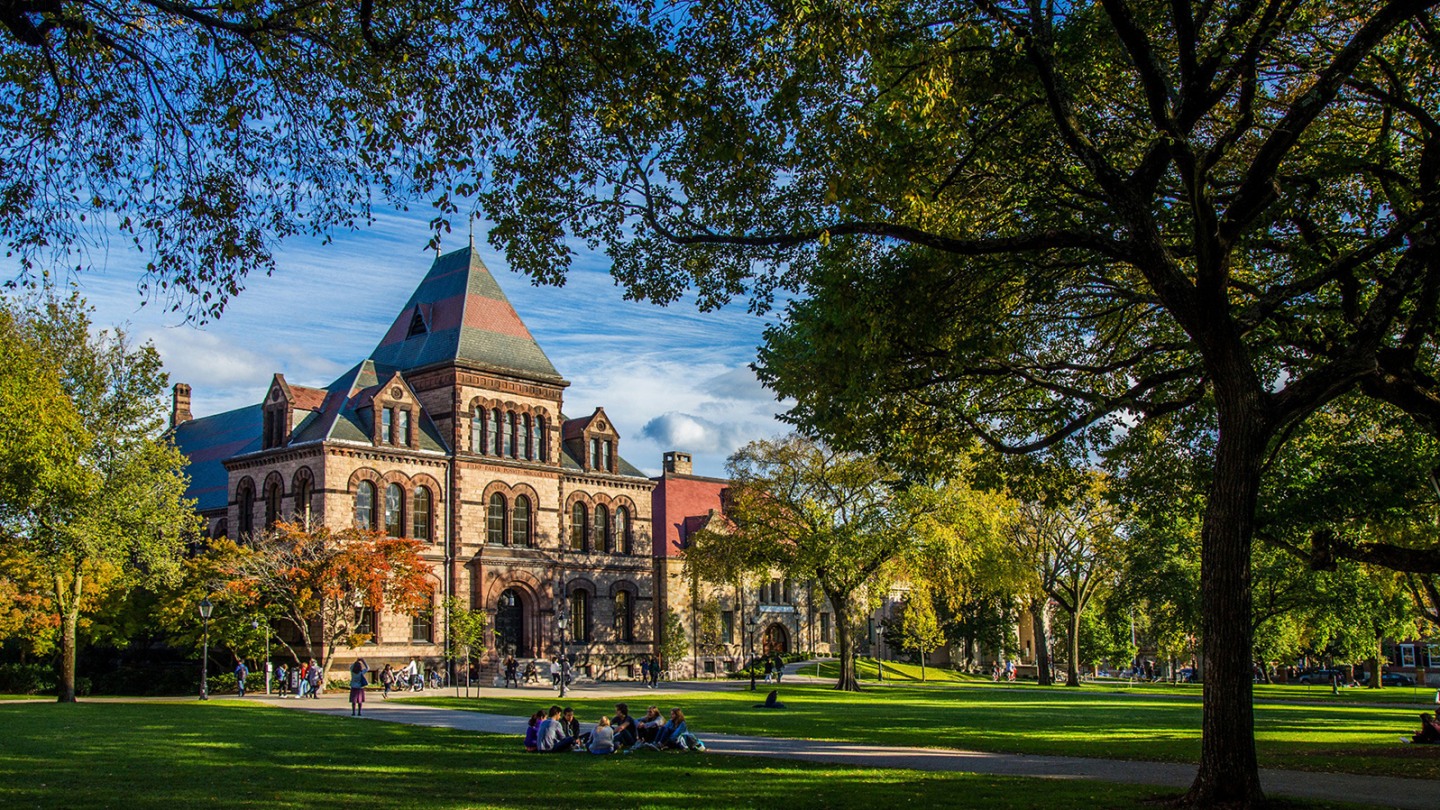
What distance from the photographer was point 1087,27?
14.8 meters

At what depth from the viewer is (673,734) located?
69.5ft

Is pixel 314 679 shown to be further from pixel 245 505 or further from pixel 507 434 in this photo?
pixel 507 434

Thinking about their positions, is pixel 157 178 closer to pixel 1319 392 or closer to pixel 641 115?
pixel 641 115

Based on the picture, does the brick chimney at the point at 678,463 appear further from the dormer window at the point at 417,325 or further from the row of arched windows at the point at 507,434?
the dormer window at the point at 417,325

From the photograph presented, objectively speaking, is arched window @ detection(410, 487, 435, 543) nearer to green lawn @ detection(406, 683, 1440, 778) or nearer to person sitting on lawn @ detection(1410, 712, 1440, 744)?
green lawn @ detection(406, 683, 1440, 778)

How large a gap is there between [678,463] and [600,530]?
57.1 feet

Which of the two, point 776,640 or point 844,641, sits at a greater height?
point 844,641

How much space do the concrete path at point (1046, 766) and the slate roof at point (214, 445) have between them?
112 feet

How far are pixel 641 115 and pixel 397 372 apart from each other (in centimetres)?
4005


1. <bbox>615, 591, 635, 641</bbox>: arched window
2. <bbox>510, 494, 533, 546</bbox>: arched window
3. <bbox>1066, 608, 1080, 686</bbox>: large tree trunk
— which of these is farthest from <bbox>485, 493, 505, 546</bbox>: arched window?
<bbox>1066, 608, 1080, 686</bbox>: large tree trunk

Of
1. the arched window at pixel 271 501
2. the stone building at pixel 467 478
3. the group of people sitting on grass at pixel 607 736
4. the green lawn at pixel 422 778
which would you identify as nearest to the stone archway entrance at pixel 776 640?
the stone building at pixel 467 478

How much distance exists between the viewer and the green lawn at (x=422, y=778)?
45.2ft

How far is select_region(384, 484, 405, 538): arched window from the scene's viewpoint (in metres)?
49.9

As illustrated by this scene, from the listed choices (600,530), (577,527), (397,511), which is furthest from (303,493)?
(600,530)
